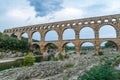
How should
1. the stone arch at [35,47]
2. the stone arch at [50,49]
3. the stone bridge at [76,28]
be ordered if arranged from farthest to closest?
1. the stone arch at [35,47]
2. the stone arch at [50,49]
3. the stone bridge at [76,28]

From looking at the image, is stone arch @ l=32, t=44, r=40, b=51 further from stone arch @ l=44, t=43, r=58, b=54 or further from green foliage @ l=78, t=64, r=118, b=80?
green foliage @ l=78, t=64, r=118, b=80

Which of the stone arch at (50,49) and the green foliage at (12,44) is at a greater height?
the green foliage at (12,44)

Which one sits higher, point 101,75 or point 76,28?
point 76,28

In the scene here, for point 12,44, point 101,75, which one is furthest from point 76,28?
point 101,75

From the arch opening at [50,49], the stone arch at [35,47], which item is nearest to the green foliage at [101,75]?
the arch opening at [50,49]

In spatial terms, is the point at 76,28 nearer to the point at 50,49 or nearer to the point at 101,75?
the point at 50,49

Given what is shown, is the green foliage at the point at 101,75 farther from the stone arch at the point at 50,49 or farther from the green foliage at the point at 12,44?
the stone arch at the point at 50,49

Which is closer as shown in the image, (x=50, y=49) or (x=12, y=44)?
(x=12, y=44)

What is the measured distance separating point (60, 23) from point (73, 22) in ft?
12.1

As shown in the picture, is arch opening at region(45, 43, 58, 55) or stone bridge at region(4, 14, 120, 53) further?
arch opening at region(45, 43, 58, 55)

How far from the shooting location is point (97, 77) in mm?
10625

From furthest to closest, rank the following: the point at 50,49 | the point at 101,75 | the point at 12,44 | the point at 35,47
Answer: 1. the point at 50,49
2. the point at 35,47
3. the point at 12,44
4. the point at 101,75

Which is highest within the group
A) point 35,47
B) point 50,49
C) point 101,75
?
point 35,47

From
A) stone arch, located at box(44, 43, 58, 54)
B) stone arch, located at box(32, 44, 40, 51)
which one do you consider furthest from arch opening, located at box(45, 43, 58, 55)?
stone arch, located at box(32, 44, 40, 51)
